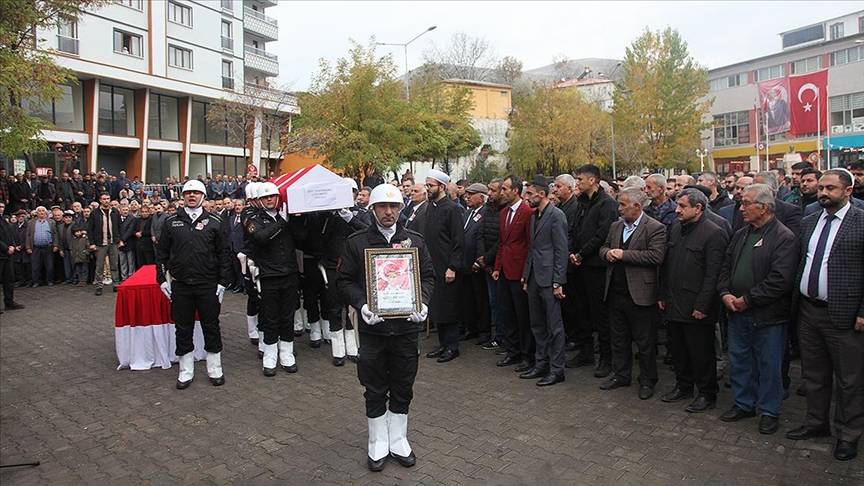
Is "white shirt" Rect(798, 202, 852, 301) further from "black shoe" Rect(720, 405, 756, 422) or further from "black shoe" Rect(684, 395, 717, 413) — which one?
"black shoe" Rect(684, 395, 717, 413)

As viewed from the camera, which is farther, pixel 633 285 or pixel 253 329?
pixel 253 329

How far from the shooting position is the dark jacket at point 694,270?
5.99m

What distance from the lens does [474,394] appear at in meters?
6.80

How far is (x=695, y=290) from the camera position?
20.0 ft

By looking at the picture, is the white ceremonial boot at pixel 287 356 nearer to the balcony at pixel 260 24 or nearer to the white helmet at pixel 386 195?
the white helmet at pixel 386 195

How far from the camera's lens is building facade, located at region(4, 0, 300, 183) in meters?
32.0

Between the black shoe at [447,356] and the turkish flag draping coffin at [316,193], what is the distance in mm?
2371

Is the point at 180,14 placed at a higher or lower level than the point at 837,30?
lower

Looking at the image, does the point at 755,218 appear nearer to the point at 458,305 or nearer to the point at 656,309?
the point at 656,309

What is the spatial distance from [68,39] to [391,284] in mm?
34594

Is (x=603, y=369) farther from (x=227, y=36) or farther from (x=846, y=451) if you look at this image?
(x=227, y=36)

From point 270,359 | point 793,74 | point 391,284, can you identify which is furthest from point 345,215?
point 793,74

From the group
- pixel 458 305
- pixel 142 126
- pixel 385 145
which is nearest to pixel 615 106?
pixel 385 145


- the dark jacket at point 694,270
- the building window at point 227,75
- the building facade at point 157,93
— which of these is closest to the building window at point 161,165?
the building facade at point 157,93
